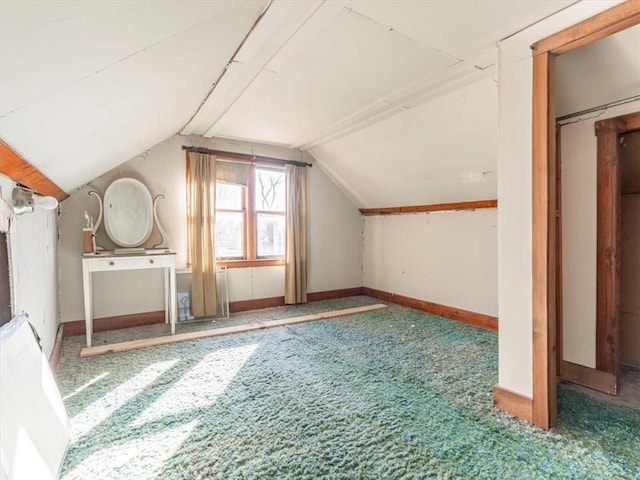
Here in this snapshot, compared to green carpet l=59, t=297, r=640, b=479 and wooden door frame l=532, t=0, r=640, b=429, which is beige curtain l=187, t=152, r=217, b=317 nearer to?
green carpet l=59, t=297, r=640, b=479

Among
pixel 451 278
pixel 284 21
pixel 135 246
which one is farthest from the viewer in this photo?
pixel 451 278

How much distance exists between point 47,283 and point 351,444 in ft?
8.18

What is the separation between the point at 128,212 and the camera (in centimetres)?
349

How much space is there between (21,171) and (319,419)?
190 cm

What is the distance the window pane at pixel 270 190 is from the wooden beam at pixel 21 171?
8.04ft

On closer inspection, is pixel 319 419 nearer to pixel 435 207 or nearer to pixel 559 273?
pixel 559 273

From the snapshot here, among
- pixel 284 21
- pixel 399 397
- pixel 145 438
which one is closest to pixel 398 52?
pixel 284 21

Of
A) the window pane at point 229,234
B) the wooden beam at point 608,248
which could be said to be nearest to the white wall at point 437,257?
the wooden beam at point 608,248

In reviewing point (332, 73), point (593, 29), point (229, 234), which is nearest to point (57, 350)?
point (229, 234)

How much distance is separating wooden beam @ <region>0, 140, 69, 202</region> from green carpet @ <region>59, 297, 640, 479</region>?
1.28 m

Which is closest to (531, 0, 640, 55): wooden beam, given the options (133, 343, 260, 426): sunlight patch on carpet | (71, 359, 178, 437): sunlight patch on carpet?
(133, 343, 260, 426): sunlight patch on carpet

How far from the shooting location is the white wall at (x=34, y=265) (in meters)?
1.57

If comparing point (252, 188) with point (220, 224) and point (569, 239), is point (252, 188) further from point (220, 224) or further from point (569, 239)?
point (569, 239)

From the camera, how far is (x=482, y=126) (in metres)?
2.76
